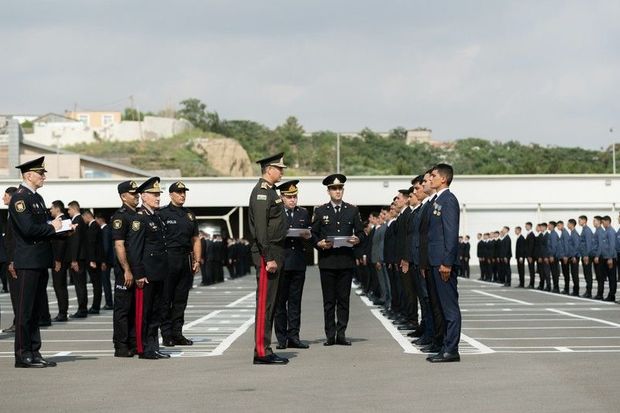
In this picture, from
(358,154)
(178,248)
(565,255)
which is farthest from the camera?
(358,154)

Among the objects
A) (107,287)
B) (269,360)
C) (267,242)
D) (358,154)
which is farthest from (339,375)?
(358,154)

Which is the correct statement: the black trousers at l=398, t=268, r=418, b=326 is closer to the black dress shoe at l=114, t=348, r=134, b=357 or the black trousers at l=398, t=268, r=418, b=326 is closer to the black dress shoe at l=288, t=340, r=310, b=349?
the black dress shoe at l=288, t=340, r=310, b=349

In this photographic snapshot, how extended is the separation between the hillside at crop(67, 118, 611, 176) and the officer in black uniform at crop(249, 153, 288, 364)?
422 ft

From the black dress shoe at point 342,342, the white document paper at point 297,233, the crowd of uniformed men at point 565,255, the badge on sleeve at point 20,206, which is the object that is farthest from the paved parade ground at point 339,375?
the crowd of uniformed men at point 565,255

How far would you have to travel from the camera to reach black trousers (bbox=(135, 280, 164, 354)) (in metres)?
14.6

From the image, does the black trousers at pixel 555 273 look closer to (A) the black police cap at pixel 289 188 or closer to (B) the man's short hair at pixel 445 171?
(A) the black police cap at pixel 289 188

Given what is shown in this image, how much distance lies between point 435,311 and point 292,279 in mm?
2584

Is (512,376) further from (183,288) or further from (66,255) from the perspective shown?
(66,255)

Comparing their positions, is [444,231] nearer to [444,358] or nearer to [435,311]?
[435,311]

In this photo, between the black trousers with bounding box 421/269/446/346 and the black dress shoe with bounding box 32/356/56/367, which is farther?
the black trousers with bounding box 421/269/446/346

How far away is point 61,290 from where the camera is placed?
2242cm

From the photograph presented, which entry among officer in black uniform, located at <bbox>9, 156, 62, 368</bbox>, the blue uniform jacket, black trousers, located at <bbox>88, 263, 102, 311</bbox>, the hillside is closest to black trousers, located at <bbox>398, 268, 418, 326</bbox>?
the blue uniform jacket

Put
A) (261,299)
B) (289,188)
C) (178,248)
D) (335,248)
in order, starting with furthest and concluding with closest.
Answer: (178,248) → (335,248) → (289,188) → (261,299)

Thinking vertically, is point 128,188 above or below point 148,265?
above
